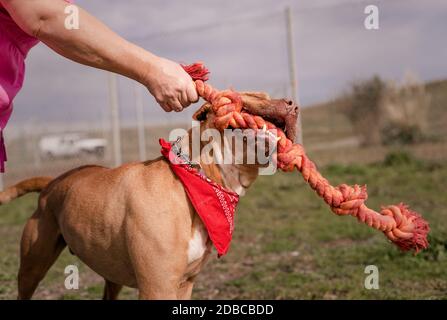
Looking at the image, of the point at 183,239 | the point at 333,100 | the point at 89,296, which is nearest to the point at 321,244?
the point at 89,296

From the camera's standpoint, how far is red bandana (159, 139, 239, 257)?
2.55 metres

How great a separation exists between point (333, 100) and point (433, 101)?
7.65ft

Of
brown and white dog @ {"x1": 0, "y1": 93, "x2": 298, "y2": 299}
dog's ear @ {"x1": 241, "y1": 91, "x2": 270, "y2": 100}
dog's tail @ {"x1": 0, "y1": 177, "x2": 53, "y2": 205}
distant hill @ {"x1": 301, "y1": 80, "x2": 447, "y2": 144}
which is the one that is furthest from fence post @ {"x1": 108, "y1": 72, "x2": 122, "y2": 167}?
dog's ear @ {"x1": 241, "y1": 91, "x2": 270, "y2": 100}

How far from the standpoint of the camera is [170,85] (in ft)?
7.76

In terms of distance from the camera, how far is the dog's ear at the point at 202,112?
8.80ft

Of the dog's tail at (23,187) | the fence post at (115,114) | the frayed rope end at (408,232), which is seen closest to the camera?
the frayed rope end at (408,232)

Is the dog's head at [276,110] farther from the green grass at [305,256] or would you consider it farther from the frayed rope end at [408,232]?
the green grass at [305,256]

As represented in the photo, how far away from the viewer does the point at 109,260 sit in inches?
112

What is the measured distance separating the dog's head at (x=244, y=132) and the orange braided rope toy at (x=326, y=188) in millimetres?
41

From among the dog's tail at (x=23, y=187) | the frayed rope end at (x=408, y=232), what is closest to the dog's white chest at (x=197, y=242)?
the frayed rope end at (x=408, y=232)

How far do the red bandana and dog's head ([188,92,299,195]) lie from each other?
0.33 feet

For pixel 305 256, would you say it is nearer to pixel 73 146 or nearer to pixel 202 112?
pixel 202 112

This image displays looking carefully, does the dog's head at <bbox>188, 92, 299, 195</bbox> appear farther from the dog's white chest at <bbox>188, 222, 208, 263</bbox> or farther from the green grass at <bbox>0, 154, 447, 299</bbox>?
the green grass at <bbox>0, 154, 447, 299</bbox>

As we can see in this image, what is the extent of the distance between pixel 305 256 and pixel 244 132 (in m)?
3.26
